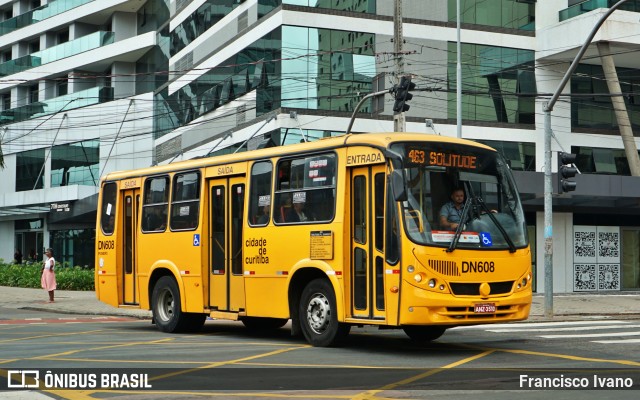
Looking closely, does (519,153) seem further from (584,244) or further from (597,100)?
(584,244)

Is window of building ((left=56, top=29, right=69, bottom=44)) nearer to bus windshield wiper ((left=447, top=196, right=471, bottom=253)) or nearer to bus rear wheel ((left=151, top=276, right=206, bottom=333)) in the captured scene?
bus rear wheel ((left=151, top=276, right=206, bottom=333))

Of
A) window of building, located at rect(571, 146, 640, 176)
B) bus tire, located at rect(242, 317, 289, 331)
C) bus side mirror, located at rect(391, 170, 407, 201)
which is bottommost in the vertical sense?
bus tire, located at rect(242, 317, 289, 331)

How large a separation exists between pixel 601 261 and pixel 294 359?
28741 millimetres

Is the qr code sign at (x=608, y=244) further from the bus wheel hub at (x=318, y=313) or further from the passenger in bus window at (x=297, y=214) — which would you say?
the bus wheel hub at (x=318, y=313)

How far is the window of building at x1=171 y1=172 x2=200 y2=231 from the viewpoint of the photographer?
18.0m

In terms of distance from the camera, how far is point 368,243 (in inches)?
563

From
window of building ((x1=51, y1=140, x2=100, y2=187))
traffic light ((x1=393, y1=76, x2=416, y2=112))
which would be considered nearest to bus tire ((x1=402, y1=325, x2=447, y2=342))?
traffic light ((x1=393, y1=76, x2=416, y2=112))

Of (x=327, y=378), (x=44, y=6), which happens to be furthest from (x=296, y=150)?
(x=44, y=6)

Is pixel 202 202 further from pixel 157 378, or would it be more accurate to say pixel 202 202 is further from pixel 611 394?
pixel 611 394

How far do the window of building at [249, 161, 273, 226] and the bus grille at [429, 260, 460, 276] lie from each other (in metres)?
3.57

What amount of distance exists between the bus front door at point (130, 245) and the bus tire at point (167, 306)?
821 mm

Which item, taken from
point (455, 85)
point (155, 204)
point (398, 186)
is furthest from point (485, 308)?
point (455, 85)

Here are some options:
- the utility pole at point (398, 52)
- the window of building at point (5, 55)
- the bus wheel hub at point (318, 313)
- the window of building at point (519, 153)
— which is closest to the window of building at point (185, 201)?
the bus wheel hub at point (318, 313)

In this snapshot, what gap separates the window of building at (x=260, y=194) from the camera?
16297 millimetres
